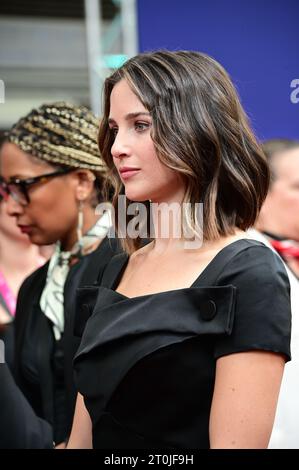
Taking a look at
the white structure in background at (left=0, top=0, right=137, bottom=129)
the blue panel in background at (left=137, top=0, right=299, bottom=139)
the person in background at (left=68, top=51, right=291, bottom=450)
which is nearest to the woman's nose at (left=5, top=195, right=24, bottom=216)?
the blue panel in background at (left=137, top=0, right=299, bottom=139)

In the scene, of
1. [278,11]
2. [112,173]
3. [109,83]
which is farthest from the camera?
[278,11]

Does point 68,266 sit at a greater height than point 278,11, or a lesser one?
lesser

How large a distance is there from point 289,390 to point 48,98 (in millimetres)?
5657

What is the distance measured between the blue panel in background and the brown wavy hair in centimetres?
92

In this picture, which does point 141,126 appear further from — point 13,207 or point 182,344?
point 13,207

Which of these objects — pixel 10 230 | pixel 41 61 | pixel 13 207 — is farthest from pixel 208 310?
pixel 41 61

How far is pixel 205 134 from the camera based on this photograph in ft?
4.69

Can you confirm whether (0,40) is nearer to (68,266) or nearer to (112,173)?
(68,266)

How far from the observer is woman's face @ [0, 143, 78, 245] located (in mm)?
2398

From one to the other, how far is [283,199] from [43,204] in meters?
1.12

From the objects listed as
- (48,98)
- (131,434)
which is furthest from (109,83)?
(48,98)

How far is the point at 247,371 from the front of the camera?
4.31 feet

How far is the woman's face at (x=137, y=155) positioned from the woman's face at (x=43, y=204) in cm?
93

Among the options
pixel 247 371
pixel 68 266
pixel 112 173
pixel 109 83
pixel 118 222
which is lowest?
pixel 68 266
